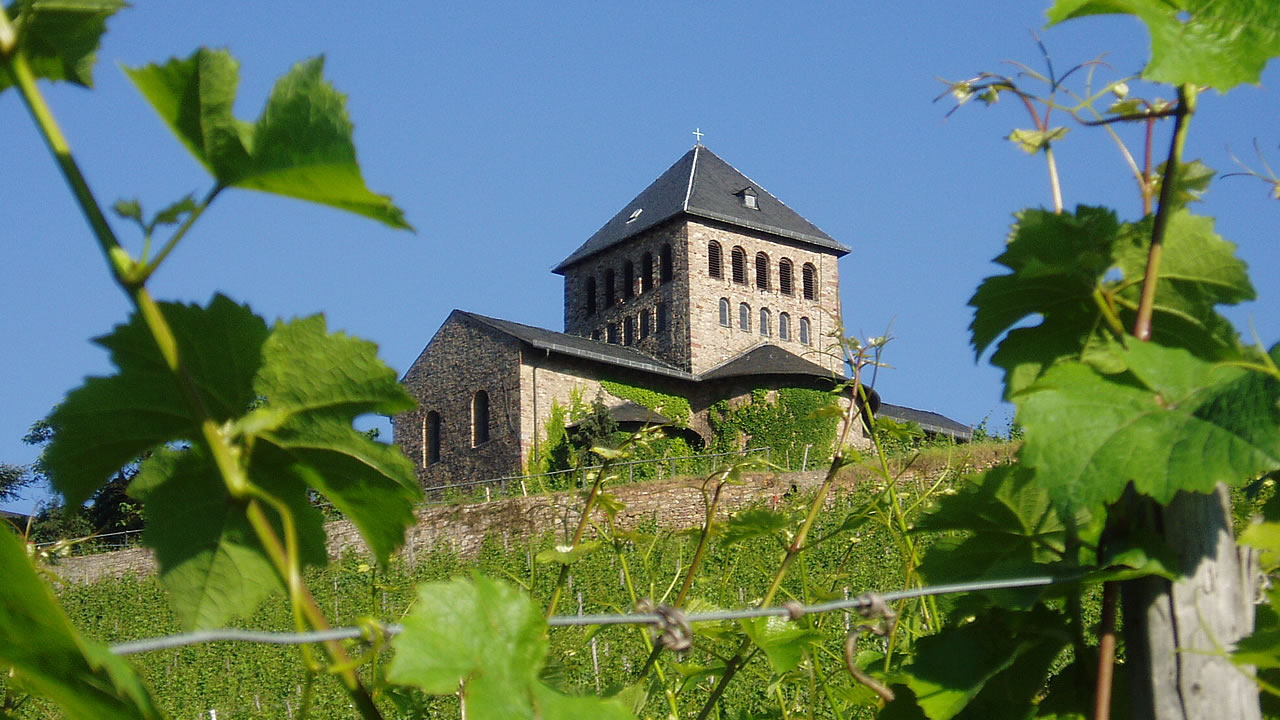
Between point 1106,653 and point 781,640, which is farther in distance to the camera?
point 781,640

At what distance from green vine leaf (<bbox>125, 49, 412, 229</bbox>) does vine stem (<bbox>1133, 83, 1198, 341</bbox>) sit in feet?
1.82

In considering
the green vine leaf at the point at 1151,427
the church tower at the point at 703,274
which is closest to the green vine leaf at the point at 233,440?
the green vine leaf at the point at 1151,427

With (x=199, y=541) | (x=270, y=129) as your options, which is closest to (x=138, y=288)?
(x=270, y=129)

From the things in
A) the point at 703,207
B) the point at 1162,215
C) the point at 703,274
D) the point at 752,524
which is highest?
the point at 703,207

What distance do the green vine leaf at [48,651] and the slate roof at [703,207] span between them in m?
34.5

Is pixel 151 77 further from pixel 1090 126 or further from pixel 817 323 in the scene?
pixel 817 323

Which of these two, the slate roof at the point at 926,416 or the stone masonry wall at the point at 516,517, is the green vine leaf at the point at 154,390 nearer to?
the stone masonry wall at the point at 516,517

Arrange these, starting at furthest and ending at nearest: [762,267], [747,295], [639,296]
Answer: [762,267], [639,296], [747,295]

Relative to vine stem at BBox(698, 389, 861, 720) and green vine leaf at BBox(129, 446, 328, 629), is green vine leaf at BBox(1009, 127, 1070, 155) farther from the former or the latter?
green vine leaf at BBox(129, 446, 328, 629)

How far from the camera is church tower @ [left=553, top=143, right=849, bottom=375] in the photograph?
34.3 metres

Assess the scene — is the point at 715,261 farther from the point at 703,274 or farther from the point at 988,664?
the point at 988,664

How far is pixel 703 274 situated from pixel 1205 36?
34.0 metres

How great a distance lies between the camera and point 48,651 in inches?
19.6

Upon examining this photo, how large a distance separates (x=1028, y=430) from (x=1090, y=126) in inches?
10.3
